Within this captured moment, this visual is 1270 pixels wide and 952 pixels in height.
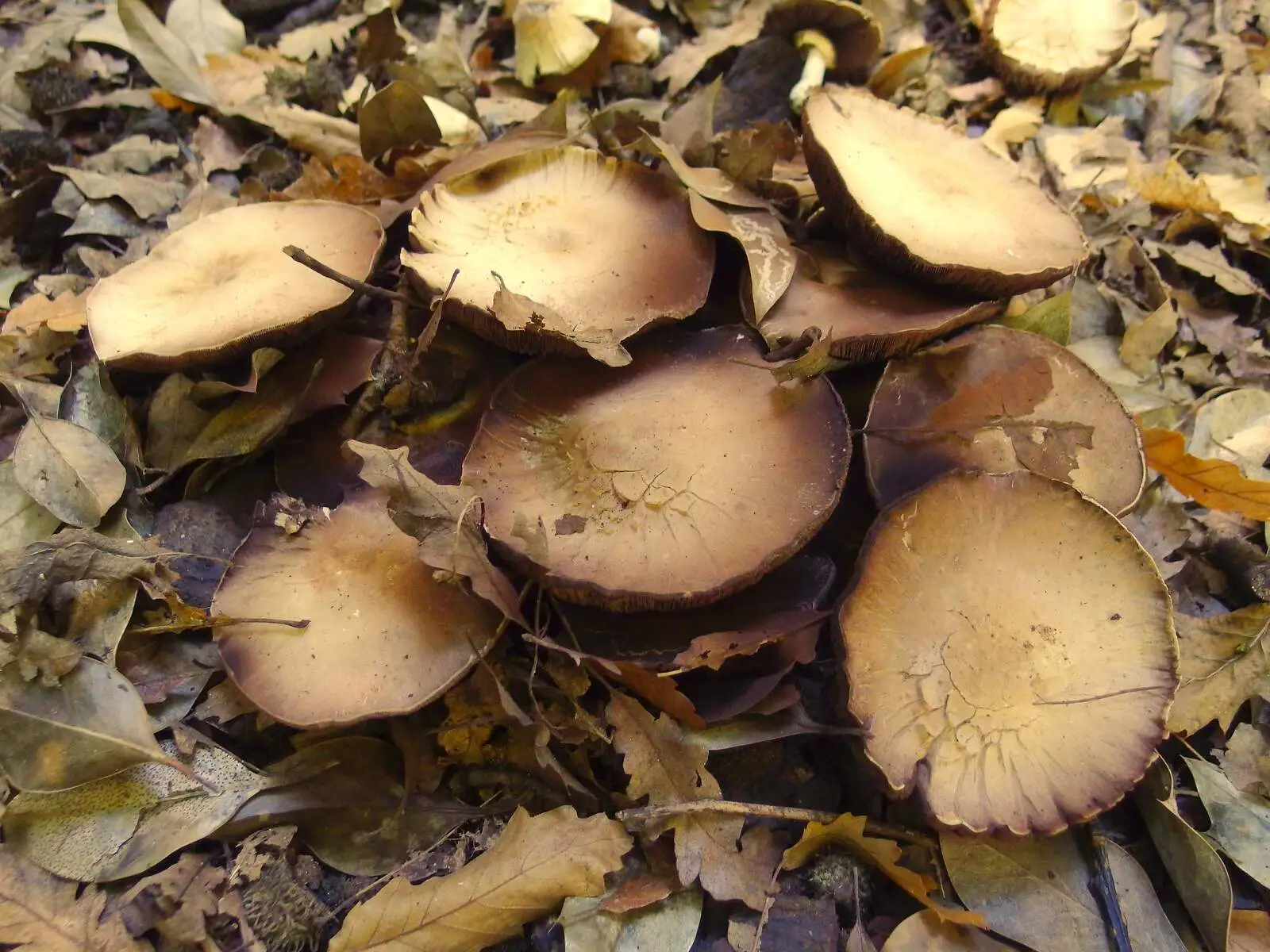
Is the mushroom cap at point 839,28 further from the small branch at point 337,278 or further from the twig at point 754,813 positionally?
the twig at point 754,813

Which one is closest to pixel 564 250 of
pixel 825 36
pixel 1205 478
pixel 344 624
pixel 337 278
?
pixel 337 278

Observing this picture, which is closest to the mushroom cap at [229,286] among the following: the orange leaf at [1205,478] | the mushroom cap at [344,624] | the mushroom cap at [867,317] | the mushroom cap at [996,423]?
the mushroom cap at [344,624]

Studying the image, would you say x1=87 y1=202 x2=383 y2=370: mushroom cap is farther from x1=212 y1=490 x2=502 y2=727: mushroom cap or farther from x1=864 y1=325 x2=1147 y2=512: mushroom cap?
x1=864 y1=325 x2=1147 y2=512: mushroom cap

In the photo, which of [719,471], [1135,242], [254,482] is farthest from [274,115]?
[1135,242]

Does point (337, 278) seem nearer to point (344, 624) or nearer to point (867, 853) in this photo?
point (344, 624)

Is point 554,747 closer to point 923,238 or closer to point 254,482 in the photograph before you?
point 254,482
